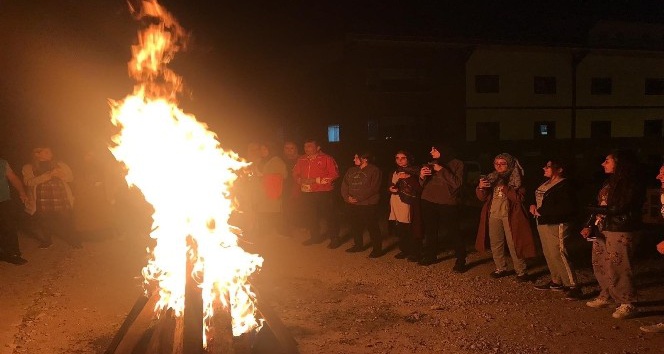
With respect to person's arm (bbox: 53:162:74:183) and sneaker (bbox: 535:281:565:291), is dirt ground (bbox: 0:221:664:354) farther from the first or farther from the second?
person's arm (bbox: 53:162:74:183)

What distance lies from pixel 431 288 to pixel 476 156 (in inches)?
897

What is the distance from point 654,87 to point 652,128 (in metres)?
2.58

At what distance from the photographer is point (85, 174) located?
1177 centimetres

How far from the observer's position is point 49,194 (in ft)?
35.0

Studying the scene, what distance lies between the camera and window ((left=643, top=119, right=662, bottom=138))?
35.8 meters

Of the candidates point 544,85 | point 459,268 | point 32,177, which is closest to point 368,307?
point 459,268

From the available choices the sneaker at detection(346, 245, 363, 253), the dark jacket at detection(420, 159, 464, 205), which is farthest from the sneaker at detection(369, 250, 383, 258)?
the dark jacket at detection(420, 159, 464, 205)

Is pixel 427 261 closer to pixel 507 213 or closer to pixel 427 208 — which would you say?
pixel 427 208

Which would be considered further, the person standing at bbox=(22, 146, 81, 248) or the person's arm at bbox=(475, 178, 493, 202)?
the person standing at bbox=(22, 146, 81, 248)

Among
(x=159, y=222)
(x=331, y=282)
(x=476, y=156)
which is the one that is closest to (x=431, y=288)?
(x=331, y=282)

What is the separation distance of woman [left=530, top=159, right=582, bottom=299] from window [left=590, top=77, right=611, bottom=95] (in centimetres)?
2997

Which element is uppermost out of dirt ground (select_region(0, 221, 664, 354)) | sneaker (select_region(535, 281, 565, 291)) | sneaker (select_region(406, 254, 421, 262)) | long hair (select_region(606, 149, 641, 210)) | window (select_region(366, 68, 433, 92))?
window (select_region(366, 68, 433, 92))

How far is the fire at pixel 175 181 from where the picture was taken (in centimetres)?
564

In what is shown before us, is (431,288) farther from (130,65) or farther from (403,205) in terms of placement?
(130,65)
